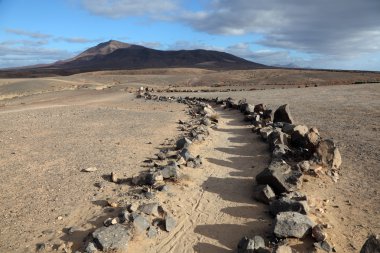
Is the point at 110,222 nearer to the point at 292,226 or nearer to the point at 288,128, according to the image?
the point at 292,226

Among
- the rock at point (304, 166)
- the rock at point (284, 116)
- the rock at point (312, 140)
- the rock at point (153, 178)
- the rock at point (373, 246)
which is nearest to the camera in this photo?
the rock at point (373, 246)

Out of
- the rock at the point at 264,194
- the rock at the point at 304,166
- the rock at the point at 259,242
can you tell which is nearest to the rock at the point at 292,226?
the rock at the point at 259,242

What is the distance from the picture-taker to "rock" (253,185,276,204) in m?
7.90

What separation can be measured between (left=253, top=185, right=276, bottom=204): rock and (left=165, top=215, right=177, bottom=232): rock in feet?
6.57

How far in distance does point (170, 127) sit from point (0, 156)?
22.3 feet

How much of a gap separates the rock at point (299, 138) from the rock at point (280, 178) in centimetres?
266

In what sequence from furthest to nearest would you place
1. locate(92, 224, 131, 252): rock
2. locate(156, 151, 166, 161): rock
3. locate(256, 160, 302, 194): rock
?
locate(156, 151, 166, 161): rock, locate(256, 160, 302, 194): rock, locate(92, 224, 131, 252): rock

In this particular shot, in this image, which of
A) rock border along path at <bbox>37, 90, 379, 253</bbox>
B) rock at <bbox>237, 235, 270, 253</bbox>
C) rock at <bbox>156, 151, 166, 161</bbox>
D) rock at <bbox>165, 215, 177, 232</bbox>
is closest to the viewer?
rock at <bbox>237, 235, 270, 253</bbox>

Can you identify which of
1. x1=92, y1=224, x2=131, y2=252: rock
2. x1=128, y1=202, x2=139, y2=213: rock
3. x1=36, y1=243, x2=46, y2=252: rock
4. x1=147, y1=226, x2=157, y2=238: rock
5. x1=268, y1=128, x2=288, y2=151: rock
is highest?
x1=268, y1=128, x2=288, y2=151: rock

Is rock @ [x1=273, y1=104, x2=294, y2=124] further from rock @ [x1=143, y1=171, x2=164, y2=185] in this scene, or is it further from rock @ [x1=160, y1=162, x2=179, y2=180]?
rock @ [x1=143, y1=171, x2=164, y2=185]

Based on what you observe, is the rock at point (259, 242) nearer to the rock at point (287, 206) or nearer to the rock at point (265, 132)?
the rock at point (287, 206)

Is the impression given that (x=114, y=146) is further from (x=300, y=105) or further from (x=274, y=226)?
(x=300, y=105)

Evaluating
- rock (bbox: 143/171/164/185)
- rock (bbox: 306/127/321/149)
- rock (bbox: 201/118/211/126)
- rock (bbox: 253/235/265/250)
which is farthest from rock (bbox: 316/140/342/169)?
rock (bbox: 201/118/211/126)

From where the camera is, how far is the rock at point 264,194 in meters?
7.90
